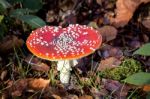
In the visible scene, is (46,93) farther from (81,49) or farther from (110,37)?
(110,37)

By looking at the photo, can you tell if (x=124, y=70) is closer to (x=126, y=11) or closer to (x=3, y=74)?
(x=126, y=11)

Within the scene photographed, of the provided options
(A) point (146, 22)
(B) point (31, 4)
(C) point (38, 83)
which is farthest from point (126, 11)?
(C) point (38, 83)

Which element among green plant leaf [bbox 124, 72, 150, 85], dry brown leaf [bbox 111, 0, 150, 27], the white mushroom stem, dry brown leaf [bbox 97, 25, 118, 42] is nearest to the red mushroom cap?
the white mushroom stem

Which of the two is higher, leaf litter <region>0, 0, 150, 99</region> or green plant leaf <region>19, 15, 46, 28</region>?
green plant leaf <region>19, 15, 46, 28</region>

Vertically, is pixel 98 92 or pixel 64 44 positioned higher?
pixel 64 44

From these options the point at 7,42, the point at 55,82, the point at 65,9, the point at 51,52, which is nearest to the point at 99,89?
the point at 55,82

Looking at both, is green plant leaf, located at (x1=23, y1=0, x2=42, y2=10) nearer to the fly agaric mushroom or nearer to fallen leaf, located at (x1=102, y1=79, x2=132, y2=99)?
the fly agaric mushroom
